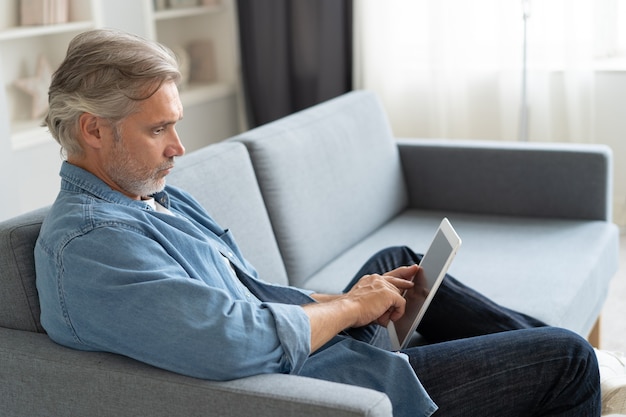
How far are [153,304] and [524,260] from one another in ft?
4.88

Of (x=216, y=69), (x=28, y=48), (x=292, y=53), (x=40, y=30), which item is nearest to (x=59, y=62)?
(x=28, y=48)

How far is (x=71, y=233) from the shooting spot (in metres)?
1.45

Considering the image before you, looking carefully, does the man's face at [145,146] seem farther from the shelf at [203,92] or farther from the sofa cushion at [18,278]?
the shelf at [203,92]

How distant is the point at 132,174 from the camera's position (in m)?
1.58

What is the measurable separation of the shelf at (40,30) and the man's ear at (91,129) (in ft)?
6.95

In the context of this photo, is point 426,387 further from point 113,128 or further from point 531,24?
point 531,24

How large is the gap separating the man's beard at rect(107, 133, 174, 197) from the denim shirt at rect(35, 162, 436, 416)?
1.0 inches

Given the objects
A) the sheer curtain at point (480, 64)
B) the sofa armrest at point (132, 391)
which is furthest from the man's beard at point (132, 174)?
the sheer curtain at point (480, 64)

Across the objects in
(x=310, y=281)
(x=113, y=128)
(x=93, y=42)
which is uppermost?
(x=93, y=42)

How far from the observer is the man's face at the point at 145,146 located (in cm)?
155

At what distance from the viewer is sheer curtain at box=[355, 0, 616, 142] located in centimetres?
387

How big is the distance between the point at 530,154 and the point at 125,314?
1.92 metres

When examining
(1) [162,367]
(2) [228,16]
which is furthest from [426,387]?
(2) [228,16]

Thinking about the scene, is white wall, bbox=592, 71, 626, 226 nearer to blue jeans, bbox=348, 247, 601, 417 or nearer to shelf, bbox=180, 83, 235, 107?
shelf, bbox=180, 83, 235, 107
